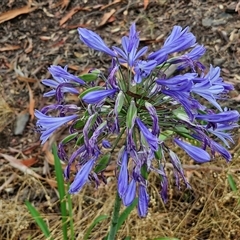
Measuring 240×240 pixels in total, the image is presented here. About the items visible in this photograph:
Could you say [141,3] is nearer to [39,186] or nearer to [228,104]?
[228,104]

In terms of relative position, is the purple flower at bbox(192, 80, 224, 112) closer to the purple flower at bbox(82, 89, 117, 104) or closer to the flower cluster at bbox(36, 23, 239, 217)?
the flower cluster at bbox(36, 23, 239, 217)

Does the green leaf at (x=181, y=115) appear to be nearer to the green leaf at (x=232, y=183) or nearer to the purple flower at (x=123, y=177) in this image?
the purple flower at (x=123, y=177)

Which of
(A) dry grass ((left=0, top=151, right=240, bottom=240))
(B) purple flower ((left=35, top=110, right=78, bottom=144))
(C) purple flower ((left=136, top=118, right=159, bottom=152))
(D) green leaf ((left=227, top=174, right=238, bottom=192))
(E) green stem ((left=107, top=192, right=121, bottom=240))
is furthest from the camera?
(A) dry grass ((left=0, top=151, right=240, bottom=240))

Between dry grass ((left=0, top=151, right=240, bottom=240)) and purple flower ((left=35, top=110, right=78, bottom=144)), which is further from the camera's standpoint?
dry grass ((left=0, top=151, right=240, bottom=240))

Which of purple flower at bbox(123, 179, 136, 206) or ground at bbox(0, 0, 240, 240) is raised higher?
purple flower at bbox(123, 179, 136, 206)

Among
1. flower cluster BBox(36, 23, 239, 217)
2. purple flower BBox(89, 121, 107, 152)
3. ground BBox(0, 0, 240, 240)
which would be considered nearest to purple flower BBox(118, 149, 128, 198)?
flower cluster BBox(36, 23, 239, 217)

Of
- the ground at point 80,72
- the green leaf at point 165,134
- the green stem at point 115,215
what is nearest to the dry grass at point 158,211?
the ground at point 80,72

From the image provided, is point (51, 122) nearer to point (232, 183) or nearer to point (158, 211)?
point (232, 183)
